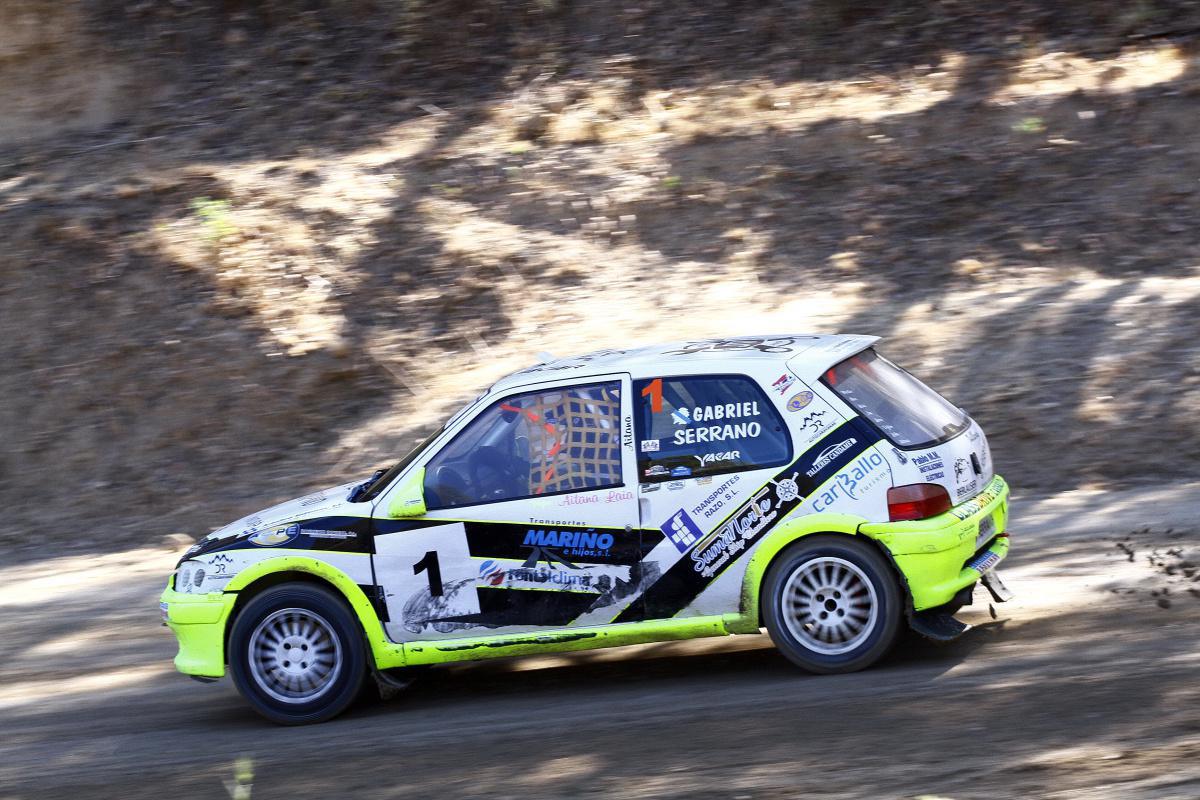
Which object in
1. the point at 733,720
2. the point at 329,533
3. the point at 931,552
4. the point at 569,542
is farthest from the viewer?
the point at 329,533

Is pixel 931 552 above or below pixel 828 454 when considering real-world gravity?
below

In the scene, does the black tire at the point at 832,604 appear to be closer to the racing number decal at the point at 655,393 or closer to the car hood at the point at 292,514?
the racing number decal at the point at 655,393

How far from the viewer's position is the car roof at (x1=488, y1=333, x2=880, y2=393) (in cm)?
682

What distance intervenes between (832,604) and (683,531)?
31.3 inches

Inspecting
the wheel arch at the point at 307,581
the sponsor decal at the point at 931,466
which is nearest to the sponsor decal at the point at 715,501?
the sponsor decal at the point at 931,466

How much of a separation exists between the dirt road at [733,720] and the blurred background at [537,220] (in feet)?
9.76

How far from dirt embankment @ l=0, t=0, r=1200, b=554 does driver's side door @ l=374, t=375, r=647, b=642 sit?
502cm

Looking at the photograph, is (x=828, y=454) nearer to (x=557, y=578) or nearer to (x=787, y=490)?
→ (x=787, y=490)

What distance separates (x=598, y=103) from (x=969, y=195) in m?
5.17

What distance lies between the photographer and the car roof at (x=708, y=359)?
682 centimetres

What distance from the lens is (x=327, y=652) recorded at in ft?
23.1

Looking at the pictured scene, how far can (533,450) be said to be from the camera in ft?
22.6

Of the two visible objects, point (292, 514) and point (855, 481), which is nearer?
point (855, 481)

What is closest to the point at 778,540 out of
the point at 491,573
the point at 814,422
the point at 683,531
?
the point at 683,531
